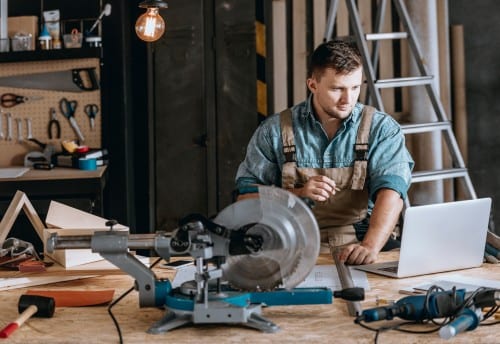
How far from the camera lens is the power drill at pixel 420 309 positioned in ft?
6.10

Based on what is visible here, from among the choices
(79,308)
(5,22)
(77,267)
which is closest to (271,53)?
(5,22)

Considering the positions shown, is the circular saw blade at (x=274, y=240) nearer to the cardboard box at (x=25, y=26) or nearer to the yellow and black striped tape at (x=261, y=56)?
the yellow and black striped tape at (x=261, y=56)

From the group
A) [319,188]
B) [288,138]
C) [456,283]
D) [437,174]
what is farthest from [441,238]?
[437,174]

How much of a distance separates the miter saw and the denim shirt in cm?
127

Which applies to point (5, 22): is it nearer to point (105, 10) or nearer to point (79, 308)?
point (105, 10)

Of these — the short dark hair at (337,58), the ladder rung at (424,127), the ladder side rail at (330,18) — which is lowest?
the ladder rung at (424,127)

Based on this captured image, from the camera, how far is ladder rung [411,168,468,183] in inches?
161

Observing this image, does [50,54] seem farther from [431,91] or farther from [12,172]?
[431,91]

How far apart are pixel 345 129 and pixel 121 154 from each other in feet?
6.70

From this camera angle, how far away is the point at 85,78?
16.1 ft

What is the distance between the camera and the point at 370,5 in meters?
4.96

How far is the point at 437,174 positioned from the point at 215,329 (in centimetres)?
254

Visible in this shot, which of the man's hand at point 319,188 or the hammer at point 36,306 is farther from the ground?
the man's hand at point 319,188

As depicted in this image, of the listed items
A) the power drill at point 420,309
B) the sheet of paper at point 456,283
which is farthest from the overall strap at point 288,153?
the power drill at point 420,309
